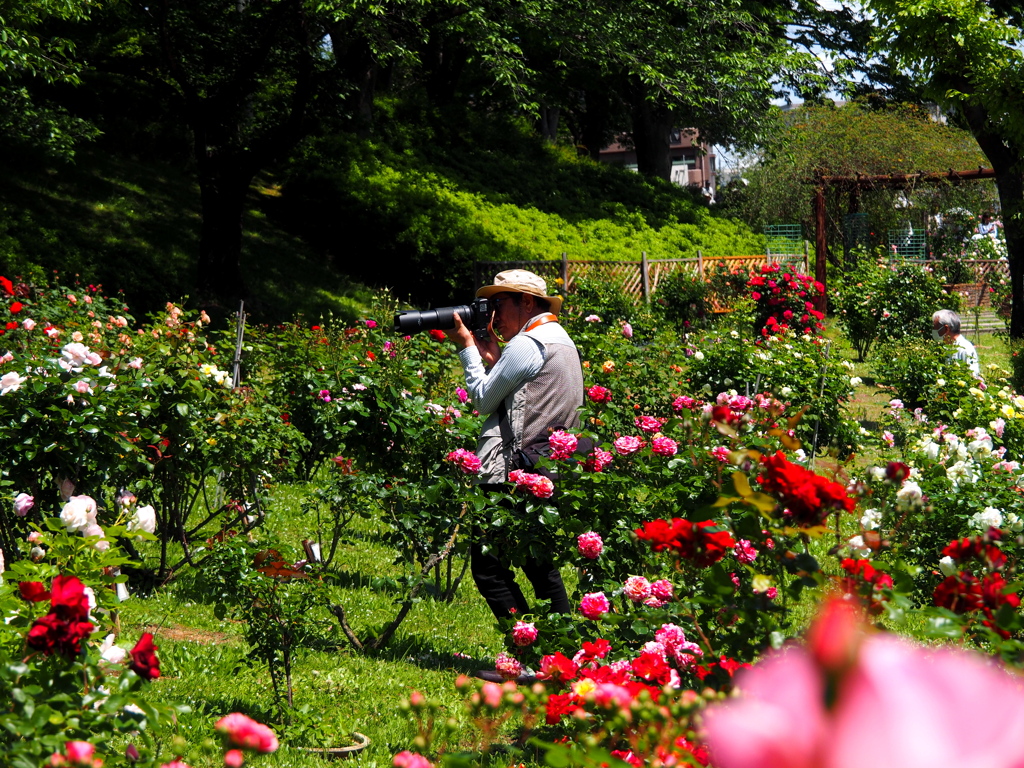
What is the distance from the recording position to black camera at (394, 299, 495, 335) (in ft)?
11.9

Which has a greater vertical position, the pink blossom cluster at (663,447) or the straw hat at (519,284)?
the straw hat at (519,284)

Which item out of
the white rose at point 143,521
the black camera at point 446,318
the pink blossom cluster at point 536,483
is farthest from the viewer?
the black camera at point 446,318

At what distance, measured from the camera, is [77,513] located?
203 centimetres

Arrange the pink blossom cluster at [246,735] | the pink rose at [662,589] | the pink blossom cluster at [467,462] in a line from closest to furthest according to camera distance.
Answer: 1. the pink blossom cluster at [246,735]
2. the pink rose at [662,589]
3. the pink blossom cluster at [467,462]

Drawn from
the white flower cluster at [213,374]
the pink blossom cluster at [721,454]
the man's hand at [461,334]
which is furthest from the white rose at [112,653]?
the white flower cluster at [213,374]

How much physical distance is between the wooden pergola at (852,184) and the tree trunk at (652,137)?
8.61 meters

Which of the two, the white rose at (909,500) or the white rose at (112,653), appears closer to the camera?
the white rose at (112,653)

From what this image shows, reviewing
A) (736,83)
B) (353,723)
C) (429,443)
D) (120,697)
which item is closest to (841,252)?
(736,83)

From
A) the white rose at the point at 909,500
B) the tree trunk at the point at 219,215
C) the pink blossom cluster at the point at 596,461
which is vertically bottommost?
the pink blossom cluster at the point at 596,461

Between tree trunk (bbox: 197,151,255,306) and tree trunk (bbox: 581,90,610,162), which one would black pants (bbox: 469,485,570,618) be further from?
tree trunk (bbox: 581,90,610,162)

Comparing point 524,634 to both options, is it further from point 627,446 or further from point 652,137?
point 652,137

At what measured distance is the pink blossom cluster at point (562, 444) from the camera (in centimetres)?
326

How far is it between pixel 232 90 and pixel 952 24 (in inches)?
344

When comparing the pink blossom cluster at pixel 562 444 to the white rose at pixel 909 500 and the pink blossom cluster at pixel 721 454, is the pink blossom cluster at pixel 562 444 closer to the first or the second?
the pink blossom cluster at pixel 721 454
